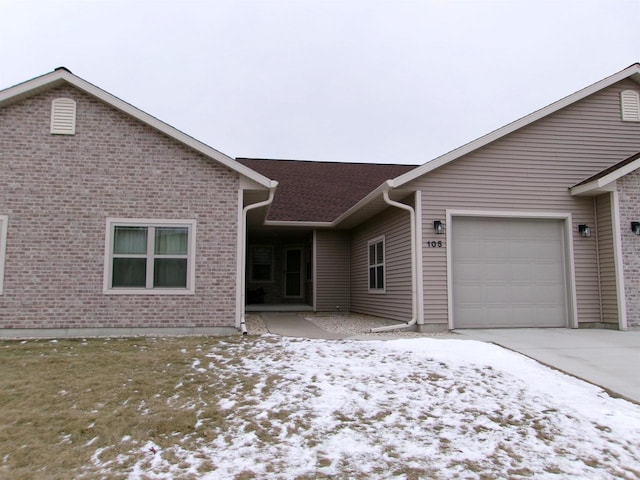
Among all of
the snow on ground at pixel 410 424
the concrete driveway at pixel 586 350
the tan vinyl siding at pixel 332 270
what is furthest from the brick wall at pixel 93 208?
the tan vinyl siding at pixel 332 270

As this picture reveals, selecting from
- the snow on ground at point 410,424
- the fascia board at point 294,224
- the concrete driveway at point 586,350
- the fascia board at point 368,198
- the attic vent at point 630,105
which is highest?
the attic vent at point 630,105

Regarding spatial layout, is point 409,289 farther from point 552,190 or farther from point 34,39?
point 34,39

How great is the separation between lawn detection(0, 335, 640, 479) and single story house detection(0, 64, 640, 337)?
2.24 metres

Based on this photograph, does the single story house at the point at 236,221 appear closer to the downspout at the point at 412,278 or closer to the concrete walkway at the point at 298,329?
the downspout at the point at 412,278

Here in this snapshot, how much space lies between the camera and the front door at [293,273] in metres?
17.9

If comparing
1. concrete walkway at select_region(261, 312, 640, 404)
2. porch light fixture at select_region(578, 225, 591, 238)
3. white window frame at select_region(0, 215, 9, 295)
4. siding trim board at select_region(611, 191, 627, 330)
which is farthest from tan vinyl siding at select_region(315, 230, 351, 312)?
white window frame at select_region(0, 215, 9, 295)

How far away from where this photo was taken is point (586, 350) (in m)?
A: 7.67

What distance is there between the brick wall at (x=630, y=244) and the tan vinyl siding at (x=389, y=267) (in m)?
4.27

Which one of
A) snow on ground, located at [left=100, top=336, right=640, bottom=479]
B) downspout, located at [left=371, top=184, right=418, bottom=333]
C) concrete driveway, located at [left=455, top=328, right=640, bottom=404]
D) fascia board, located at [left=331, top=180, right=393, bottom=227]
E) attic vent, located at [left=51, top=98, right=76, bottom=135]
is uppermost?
attic vent, located at [left=51, top=98, right=76, bottom=135]

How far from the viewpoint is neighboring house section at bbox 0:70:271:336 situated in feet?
29.8

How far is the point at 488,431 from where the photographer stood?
4555 millimetres

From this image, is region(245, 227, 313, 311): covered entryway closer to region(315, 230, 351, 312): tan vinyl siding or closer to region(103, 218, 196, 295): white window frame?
region(315, 230, 351, 312): tan vinyl siding

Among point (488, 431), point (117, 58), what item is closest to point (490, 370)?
point (488, 431)

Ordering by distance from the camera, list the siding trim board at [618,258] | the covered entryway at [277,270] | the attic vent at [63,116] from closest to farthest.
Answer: the attic vent at [63,116]
the siding trim board at [618,258]
the covered entryway at [277,270]
